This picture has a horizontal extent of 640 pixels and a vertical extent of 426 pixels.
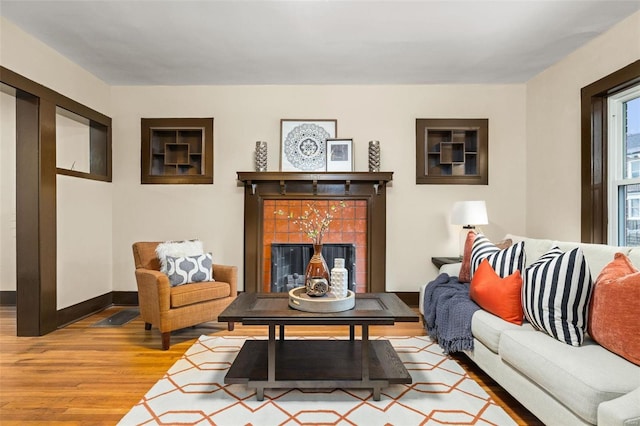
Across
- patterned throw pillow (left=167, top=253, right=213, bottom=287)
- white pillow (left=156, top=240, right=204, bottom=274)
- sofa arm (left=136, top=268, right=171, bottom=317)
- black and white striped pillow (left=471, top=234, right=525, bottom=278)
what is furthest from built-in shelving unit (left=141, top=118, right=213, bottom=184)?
black and white striped pillow (left=471, top=234, right=525, bottom=278)

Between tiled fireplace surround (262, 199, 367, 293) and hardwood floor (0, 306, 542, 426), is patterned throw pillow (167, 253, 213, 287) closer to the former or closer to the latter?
hardwood floor (0, 306, 542, 426)

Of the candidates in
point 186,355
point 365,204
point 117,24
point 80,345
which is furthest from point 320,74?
point 80,345

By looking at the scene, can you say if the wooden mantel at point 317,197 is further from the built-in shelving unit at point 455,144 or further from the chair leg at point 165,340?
the chair leg at point 165,340

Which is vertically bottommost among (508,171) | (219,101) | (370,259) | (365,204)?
(370,259)

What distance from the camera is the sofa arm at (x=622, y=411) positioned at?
1.35 metres

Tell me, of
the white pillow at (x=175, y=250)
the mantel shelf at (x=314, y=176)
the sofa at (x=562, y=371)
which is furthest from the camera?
the mantel shelf at (x=314, y=176)

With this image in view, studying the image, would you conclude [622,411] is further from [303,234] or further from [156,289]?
[303,234]

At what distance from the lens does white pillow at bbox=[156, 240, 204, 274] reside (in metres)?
3.41

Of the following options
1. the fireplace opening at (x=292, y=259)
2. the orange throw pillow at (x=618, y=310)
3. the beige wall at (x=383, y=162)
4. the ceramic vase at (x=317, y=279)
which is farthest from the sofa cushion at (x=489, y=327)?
the fireplace opening at (x=292, y=259)

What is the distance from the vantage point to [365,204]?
4.43 m

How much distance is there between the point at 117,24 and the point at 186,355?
273 centimetres

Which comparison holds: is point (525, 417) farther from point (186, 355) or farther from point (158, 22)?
point (158, 22)

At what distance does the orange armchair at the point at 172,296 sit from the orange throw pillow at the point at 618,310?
9.04 ft

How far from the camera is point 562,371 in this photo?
1.67 metres
